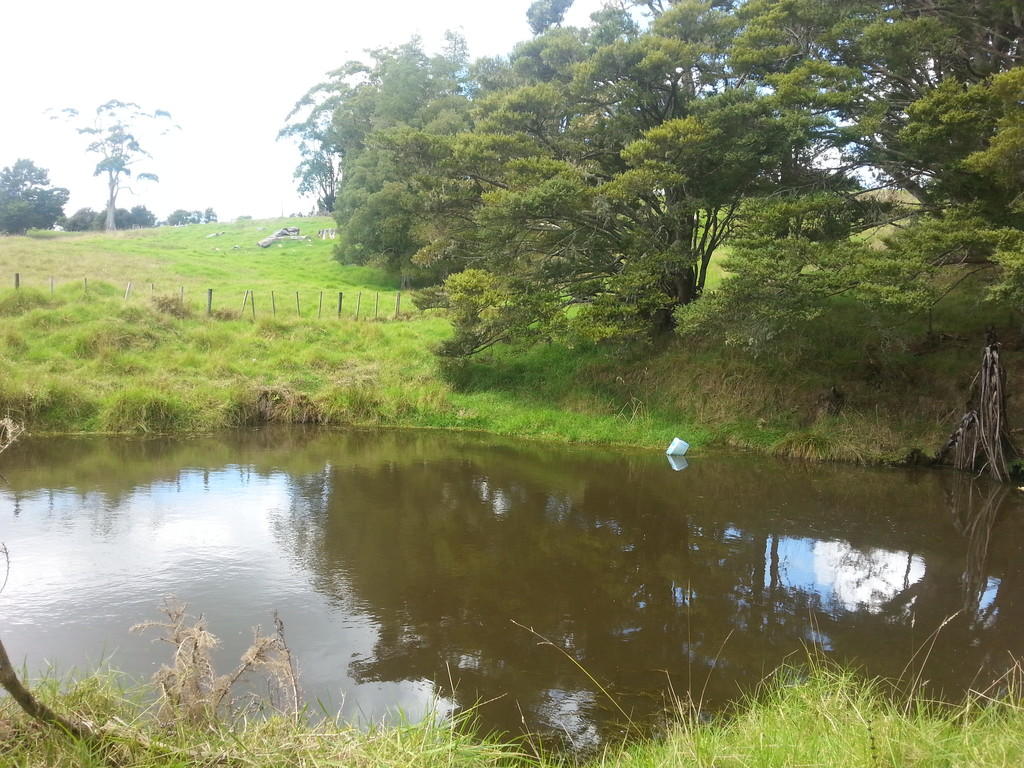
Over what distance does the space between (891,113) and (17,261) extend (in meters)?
28.8

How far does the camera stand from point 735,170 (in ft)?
46.1

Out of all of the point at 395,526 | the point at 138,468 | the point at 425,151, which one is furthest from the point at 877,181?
the point at 138,468

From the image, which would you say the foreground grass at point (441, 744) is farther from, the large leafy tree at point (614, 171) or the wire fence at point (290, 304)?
the wire fence at point (290, 304)

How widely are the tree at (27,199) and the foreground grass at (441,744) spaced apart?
141ft

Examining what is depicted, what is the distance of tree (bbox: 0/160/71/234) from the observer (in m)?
37.8

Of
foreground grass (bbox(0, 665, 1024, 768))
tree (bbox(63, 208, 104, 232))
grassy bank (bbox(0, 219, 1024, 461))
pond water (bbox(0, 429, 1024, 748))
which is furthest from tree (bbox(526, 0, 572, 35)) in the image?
foreground grass (bbox(0, 665, 1024, 768))

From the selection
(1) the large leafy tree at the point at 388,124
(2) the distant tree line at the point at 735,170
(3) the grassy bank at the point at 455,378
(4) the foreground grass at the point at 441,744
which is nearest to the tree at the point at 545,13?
(1) the large leafy tree at the point at 388,124

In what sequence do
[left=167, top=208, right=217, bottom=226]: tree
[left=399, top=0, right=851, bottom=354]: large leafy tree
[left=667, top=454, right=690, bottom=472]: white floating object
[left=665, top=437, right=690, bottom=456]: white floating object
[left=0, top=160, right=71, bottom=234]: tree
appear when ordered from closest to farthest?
1. [left=667, top=454, right=690, bottom=472]: white floating object
2. [left=665, top=437, right=690, bottom=456]: white floating object
3. [left=399, top=0, right=851, bottom=354]: large leafy tree
4. [left=0, top=160, right=71, bottom=234]: tree
5. [left=167, top=208, right=217, bottom=226]: tree

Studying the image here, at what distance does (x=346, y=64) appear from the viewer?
39.9 meters

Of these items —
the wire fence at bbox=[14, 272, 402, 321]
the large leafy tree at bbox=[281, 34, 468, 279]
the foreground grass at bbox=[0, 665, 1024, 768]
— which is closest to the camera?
the foreground grass at bbox=[0, 665, 1024, 768]

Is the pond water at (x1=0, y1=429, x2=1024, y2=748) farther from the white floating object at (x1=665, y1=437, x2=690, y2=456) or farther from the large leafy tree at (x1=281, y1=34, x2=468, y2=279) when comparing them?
the large leafy tree at (x1=281, y1=34, x2=468, y2=279)

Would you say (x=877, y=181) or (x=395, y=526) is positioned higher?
(x=877, y=181)

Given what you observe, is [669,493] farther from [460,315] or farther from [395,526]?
[460,315]

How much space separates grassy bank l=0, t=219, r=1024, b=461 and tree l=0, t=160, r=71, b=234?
68.0 feet
